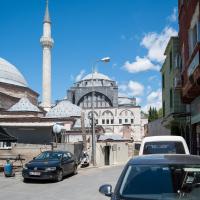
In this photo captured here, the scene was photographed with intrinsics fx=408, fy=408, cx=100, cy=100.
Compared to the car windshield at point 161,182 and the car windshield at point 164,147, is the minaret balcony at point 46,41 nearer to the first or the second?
the car windshield at point 164,147

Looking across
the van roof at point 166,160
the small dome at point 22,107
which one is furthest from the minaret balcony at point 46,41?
the van roof at point 166,160

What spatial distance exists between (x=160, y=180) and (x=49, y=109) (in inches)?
2334

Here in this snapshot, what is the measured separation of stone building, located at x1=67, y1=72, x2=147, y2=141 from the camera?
10600 cm

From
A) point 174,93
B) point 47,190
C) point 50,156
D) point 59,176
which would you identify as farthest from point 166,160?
point 174,93

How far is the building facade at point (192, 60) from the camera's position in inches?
682

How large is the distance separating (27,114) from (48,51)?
14481 mm

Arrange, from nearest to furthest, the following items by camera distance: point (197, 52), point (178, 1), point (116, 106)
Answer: point (197, 52) → point (178, 1) → point (116, 106)

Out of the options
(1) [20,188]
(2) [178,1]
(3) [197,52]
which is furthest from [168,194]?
(2) [178,1]

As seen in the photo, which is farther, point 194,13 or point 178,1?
point 178,1

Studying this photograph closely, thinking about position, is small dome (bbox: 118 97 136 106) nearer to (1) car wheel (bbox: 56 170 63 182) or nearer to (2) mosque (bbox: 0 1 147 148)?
(2) mosque (bbox: 0 1 147 148)

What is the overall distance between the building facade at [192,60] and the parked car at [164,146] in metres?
4.51

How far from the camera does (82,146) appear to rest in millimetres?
33219

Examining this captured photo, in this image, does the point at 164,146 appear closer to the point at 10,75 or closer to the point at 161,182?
the point at 161,182

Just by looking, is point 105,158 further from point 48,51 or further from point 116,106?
point 116,106
